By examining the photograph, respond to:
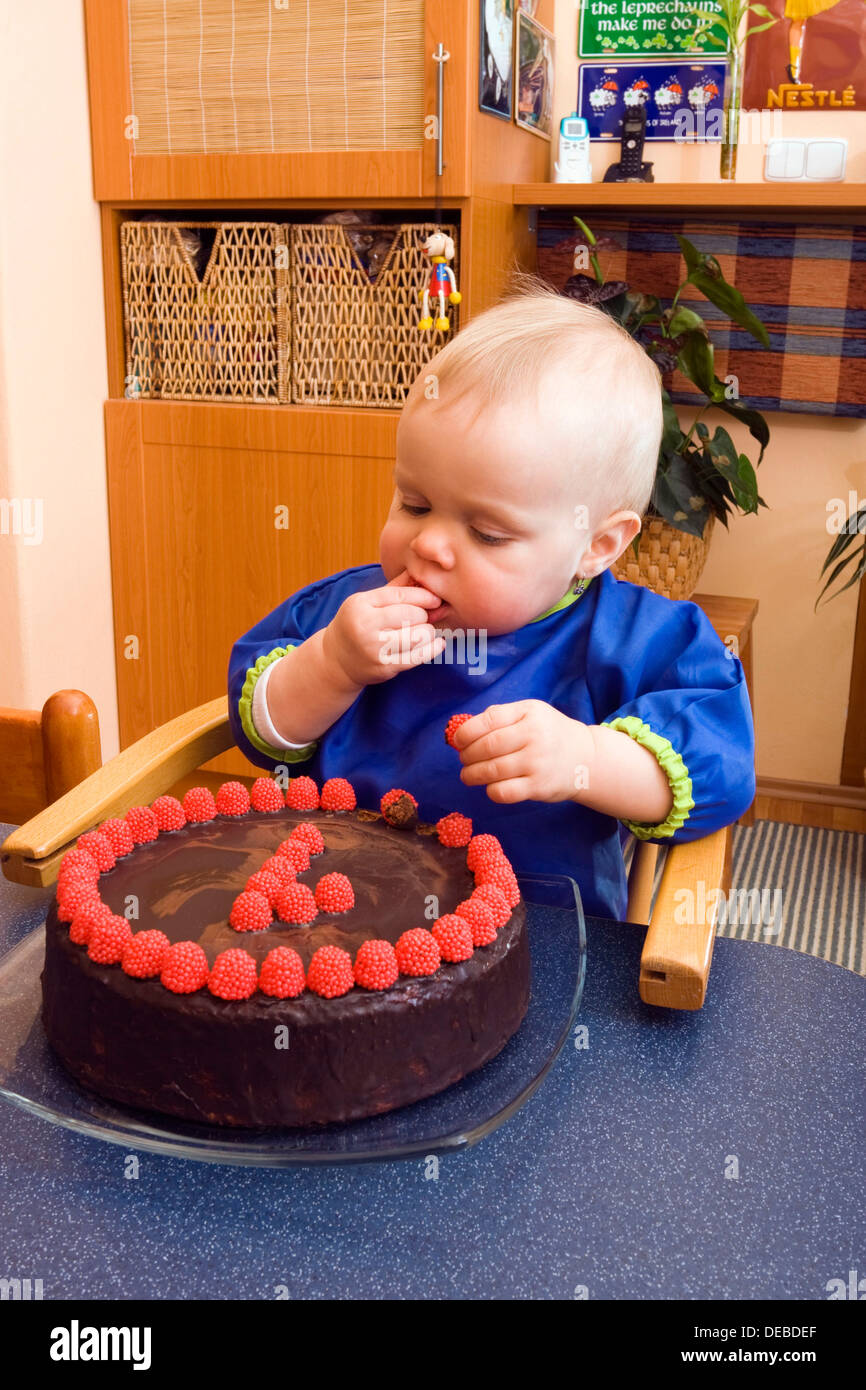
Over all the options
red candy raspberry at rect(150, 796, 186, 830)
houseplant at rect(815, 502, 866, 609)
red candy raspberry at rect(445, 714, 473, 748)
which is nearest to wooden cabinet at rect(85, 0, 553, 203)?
houseplant at rect(815, 502, 866, 609)

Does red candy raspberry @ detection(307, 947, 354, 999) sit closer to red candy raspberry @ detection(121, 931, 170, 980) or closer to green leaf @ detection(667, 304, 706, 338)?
red candy raspberry @ detection(121, 931, 170, 980)

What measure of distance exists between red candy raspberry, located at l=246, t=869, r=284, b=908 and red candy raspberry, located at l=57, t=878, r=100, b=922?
89mm

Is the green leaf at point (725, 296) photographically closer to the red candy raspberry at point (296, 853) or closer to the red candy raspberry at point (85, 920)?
the red candy raspberry at point (296, 853)

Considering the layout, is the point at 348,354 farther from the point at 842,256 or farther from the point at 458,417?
the point at 458,417

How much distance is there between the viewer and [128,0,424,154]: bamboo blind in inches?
76.5

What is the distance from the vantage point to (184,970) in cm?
60

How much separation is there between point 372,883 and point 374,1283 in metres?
0.23

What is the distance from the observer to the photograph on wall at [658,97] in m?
2.26

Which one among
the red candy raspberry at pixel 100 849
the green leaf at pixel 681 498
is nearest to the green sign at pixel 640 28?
→ the green leaf at pixel 681 498

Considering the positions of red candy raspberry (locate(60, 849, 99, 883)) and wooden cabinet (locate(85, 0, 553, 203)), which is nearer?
red candy raspberry (locate(60, 849, 99, 883))

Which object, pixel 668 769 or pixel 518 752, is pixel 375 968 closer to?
pixel 518 752

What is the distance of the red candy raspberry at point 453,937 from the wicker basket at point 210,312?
1731 mm

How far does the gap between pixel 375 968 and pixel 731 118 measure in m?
2.13

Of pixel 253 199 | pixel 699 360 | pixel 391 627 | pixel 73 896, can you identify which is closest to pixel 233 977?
pixel 73 896
